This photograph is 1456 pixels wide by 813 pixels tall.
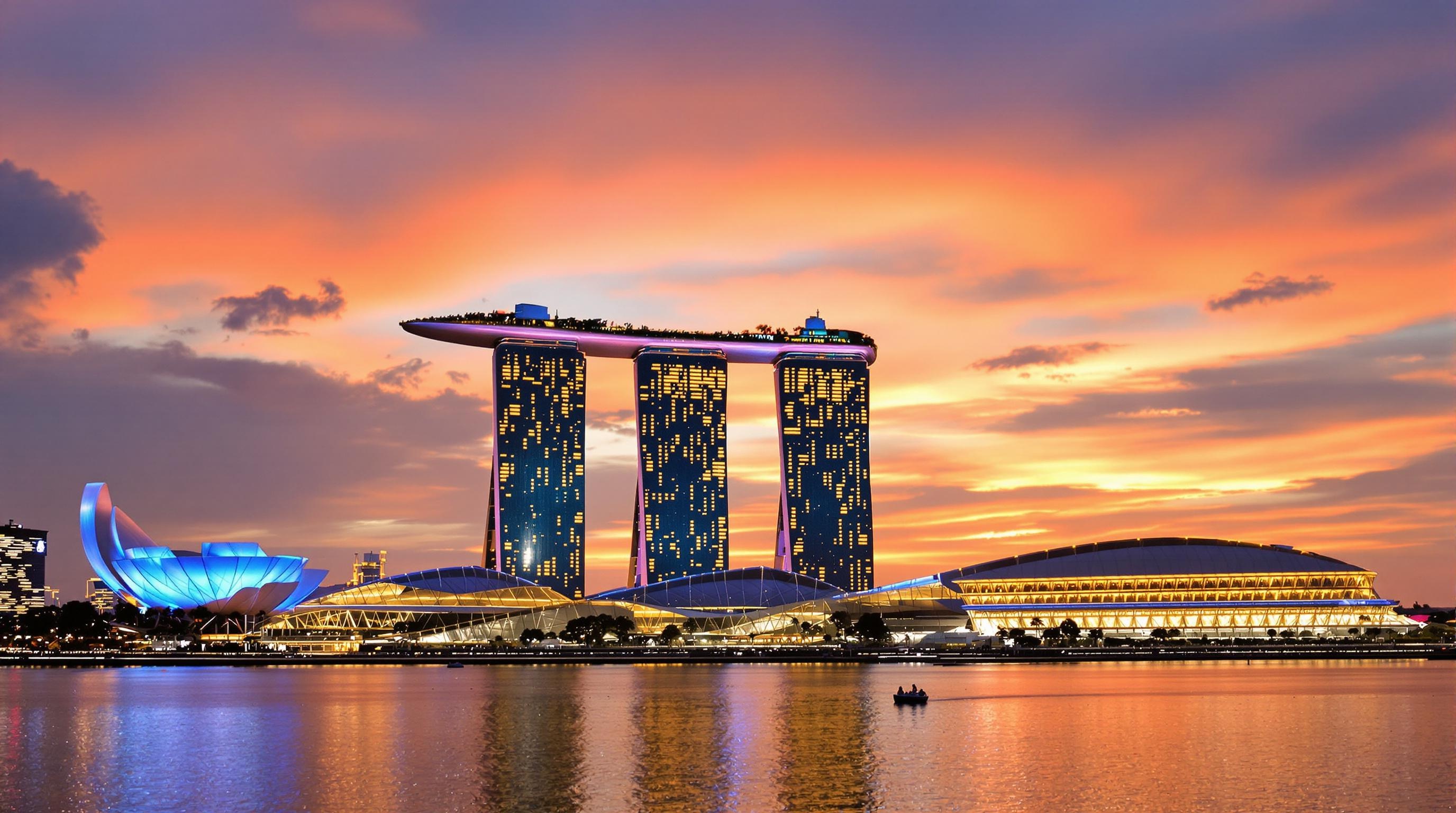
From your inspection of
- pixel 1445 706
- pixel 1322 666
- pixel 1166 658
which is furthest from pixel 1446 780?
pixel 1166 658

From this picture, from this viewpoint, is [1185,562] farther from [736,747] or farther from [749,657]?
[736,747]

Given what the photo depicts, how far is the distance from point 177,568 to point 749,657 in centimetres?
7391

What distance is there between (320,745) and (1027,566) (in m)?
146

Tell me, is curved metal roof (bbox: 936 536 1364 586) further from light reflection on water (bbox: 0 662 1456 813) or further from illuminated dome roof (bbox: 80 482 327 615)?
illuminated dome roof (bbox: 80 482 327 615)

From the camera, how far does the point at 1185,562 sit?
194 meters

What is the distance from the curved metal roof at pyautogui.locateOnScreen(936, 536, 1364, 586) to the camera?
192 m

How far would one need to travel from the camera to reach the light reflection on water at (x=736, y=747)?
50.7 meters

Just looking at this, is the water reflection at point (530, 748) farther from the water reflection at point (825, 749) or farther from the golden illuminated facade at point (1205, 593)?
the golden illuminated facade at point (1205, 593)

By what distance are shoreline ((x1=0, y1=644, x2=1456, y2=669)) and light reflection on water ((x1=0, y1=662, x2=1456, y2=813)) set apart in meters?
49.6

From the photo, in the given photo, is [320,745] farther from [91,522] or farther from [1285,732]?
[91,522]

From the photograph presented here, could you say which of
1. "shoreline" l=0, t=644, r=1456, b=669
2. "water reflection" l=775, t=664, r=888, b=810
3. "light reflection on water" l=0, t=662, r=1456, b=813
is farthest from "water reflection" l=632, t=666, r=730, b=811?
"shoreline" l=0, t=644, r=1456, b=669

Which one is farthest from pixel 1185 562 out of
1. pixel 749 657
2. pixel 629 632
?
pixel 629 632

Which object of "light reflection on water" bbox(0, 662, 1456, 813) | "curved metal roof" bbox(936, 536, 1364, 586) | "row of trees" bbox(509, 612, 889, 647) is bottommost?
"light reflection on water" bbox(0, 662, 1456, 813)

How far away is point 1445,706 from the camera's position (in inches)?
3396
